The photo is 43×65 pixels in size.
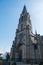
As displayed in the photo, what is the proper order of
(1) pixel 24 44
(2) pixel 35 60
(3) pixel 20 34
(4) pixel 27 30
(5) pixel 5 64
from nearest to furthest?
(5) pixel 5 64 → (2) pixel 35 60 → (1) pixel 24 44 → (4) pixel 27 30 → (3) pixel 20 34

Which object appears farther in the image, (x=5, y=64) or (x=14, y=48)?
(x=14, y=48)

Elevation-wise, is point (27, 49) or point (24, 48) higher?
point (24, 48)

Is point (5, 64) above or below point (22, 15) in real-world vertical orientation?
below

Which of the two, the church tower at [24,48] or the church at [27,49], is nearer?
the church at [27,49]

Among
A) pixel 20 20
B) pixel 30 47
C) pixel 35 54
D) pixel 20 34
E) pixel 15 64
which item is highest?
pixel 20 20

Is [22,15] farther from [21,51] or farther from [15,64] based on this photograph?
[15,64]

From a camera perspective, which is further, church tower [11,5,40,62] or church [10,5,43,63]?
church tower [11,5,40,62]

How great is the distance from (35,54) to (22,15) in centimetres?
2265

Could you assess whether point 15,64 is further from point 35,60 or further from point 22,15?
point 22,15

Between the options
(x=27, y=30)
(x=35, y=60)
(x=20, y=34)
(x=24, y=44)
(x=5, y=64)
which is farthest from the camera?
(x=20, y=34)

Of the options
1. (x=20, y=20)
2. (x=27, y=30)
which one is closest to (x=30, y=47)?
(x=27, y=30)

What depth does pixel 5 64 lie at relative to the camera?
28500mm

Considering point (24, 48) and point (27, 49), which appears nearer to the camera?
point (24, 48)

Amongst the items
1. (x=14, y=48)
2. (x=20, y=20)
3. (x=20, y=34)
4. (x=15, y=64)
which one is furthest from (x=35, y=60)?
(x=20, y=20)
